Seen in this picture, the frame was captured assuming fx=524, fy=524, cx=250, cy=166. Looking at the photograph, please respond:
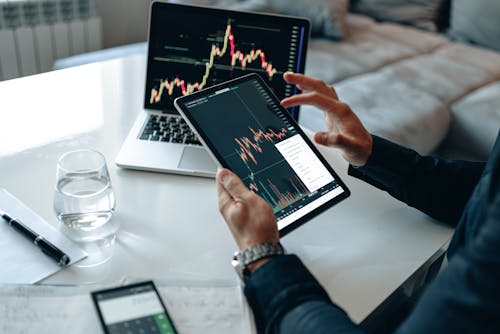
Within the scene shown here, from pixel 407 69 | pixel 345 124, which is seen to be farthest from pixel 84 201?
Result: pixel 407 69

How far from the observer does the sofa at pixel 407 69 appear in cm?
198

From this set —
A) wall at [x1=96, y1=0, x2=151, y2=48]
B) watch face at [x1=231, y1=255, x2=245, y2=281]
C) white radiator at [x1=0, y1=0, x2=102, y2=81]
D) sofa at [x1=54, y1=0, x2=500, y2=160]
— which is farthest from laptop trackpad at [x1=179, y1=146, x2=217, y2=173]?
wall at [x1=96, y1=0, x2=151, y2=48]

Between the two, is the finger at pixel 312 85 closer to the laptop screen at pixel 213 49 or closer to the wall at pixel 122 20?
the laptop screen at pixel 213 49

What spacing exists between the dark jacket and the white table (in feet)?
0.19

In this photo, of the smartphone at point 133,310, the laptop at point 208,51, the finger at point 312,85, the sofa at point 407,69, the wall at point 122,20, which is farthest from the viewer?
the wall at point 122,20

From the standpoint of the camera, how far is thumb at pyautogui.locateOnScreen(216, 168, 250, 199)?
820mm

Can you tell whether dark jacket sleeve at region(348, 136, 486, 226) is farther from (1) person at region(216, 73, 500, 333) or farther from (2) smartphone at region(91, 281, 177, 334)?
(2) smartphone at region(91, 281, 177, 334)

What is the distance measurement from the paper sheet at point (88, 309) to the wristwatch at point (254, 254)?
0.04m

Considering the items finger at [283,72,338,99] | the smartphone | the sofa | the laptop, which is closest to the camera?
the smartphone

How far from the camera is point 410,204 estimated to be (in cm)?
99

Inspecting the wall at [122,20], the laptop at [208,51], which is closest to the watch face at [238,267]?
the laptop at [208,51]

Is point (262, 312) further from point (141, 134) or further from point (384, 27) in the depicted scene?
point (384, 27)

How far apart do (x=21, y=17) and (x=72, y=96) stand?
1.45 m

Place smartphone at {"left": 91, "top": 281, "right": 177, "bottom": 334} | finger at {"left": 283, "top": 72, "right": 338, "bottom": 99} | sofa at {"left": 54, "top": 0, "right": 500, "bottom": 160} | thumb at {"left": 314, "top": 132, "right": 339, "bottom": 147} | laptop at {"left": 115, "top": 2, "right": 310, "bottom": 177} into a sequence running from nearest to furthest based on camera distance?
smartphone at {"left": 91, "top": 281, "right": 177, "bottom": 334} → thumb at {"left": 314, "top": 132, "right": 339, "bottom": 147} → finger at {"left": 283, "top": 72, "right": 338, "bottom": 99} → laptop at {"left": 115, "top": 2, "right": 310, "bottom": 177} → sofa at {"left": 54, "top": 0, "right": 500, "bottom": 160}
